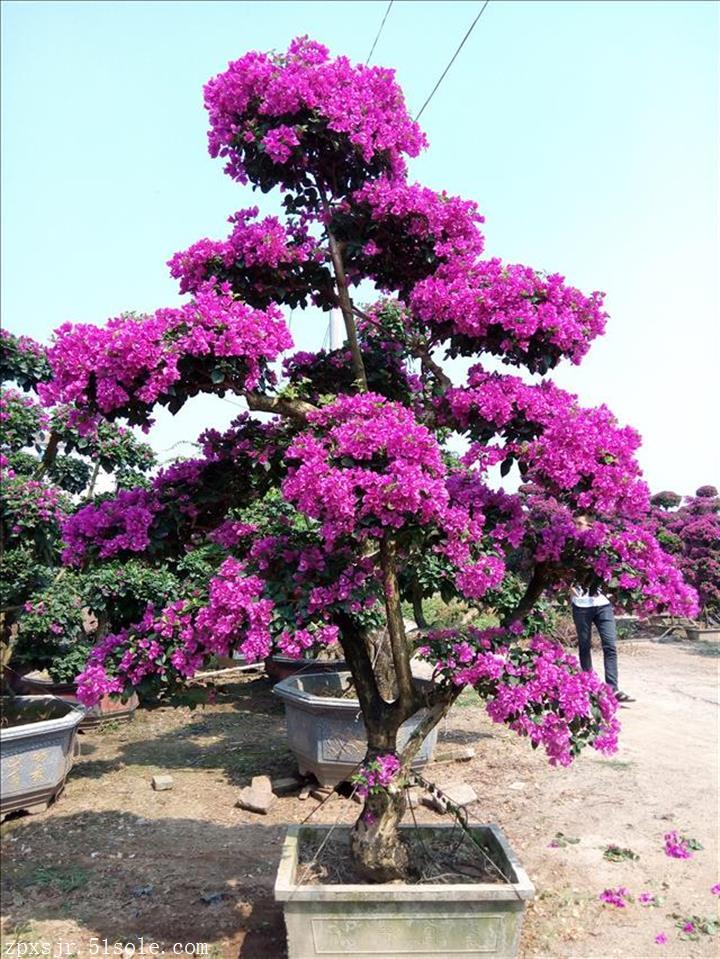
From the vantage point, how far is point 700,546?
34.8 feet

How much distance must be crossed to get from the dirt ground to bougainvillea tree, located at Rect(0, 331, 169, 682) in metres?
1.03

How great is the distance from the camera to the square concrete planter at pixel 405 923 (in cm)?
283

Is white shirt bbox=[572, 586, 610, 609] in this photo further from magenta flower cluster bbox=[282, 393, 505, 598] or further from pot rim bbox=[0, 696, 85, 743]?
magenta flower cluster bbox=[282, 393, 505, 598]

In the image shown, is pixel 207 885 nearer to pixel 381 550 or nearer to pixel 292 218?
pixel 381 550

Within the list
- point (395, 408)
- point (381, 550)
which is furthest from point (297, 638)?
point (395, 408)

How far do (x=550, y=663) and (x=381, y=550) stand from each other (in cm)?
80

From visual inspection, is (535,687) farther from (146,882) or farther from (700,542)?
(700,542)

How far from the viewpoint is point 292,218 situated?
3.43 metres

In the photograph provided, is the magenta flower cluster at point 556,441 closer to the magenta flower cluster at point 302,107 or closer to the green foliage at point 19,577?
the magenta flower cluster at point 302,107

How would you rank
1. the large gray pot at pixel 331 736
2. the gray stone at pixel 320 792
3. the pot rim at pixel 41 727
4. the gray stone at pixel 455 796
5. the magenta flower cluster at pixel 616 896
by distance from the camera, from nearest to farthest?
1. the magenta flower cluster at pixel 616 896
2. the pot rim at pixel 41 727
3. the gray stone at pixel 455 796
4. the large gray pot at pixel 331 736
5. the gray stone at pixel 320 792

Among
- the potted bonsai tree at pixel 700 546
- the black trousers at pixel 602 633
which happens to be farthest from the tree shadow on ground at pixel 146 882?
the potted bonsai tree at pixel 700 546

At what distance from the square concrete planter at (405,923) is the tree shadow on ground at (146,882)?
0.52 m

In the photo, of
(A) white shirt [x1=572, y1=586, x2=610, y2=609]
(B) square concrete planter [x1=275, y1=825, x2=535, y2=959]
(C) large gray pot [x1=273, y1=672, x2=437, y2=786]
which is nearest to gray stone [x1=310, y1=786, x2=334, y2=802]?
(C) large gray pot [x1=273, y1=672, x2=437, y2=786]

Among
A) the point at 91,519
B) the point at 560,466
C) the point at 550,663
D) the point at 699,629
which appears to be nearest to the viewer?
the point at 560,466
